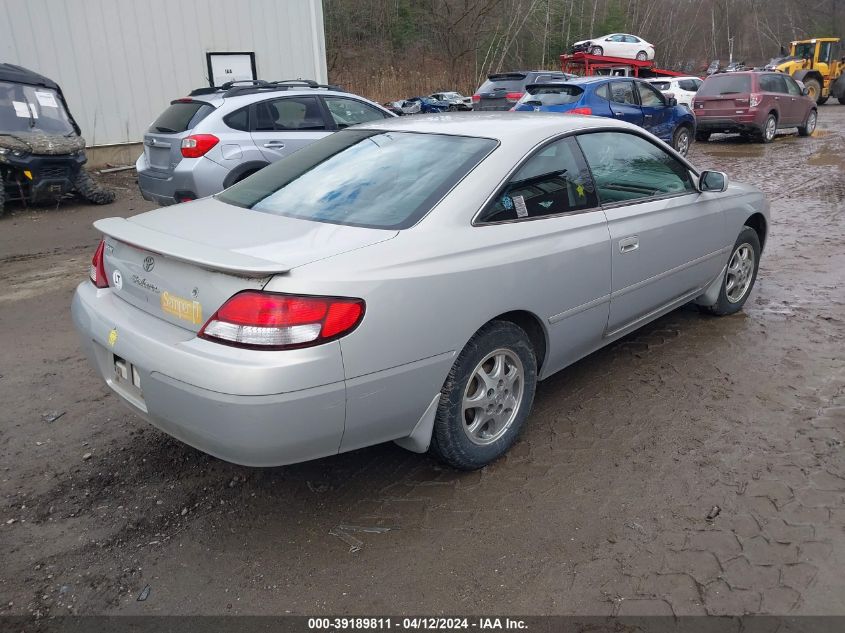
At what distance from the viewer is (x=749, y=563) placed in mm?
2701

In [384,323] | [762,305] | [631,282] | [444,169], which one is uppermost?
[444,169]

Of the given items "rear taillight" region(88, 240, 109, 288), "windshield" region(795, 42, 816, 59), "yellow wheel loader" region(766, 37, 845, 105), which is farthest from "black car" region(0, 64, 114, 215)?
"windshield" region(795, 42, 816, 59)

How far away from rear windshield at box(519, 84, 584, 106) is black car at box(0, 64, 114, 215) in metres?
7.65

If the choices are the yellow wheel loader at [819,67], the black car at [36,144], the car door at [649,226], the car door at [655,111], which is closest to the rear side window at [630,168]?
the car door at [649,226]

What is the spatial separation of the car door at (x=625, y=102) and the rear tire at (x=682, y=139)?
1.48 m

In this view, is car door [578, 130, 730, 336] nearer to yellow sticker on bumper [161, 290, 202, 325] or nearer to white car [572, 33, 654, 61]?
yellow sticker on bumper [161, 290, 202, 325]

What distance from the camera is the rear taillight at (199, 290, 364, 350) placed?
2.53m

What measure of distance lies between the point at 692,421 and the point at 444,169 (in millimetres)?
1903

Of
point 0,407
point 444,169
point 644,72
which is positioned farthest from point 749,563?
point 644,72

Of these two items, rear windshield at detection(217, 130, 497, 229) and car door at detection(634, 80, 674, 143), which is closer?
rear windshield at detection(217, 130, 497, 229)

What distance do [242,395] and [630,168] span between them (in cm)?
286

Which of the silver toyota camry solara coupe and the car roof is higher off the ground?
the car roof

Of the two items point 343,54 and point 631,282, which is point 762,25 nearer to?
point 343,54

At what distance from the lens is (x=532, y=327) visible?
11.5 feet
